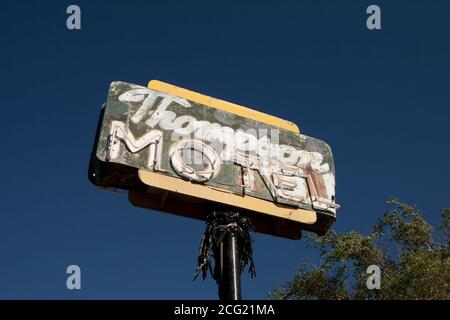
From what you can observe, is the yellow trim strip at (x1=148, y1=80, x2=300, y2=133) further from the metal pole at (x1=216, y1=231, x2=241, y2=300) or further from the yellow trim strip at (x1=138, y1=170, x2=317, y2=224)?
the metal pole at (x1=216, y1=231, x2=241, y2=300)

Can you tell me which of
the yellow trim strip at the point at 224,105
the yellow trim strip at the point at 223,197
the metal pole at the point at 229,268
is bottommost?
the metal pole at the point at 229,268

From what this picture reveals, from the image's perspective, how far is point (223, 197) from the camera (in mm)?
11305

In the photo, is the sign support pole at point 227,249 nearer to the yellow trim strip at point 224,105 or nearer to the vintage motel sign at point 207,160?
the vintage motel sign at point 207,160

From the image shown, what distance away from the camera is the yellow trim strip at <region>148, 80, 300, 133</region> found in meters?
12.4

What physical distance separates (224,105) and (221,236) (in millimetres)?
2924

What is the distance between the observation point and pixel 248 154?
40.0 feet

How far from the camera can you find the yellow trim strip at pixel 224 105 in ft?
40.8

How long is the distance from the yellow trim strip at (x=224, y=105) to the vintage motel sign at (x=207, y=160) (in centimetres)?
2

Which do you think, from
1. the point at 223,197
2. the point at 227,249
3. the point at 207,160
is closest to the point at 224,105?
the point at 207,160

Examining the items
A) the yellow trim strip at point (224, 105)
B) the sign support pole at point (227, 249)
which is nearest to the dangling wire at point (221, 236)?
the sign support pole at point (227, 249)

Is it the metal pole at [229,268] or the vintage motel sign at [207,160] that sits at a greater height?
the vintage motel sign at [207,160]

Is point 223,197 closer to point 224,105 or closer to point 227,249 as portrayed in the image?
point 227,249

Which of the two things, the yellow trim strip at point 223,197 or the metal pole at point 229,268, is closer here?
the metal pole at point 229,268
